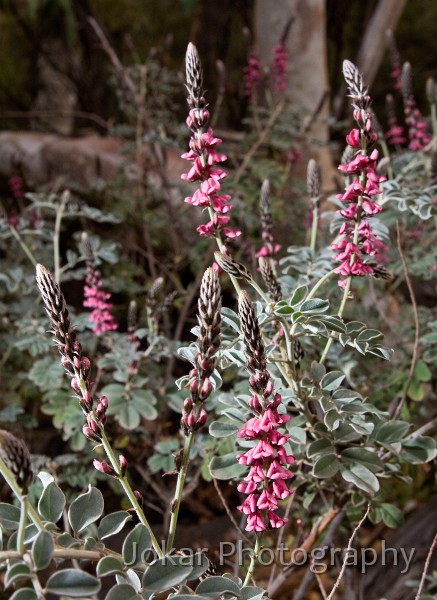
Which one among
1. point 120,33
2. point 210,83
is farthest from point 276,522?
point 120,33

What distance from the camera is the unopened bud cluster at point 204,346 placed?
743 mm

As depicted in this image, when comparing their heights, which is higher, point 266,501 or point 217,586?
point 266,501

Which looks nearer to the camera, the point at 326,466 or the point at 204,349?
the point at 204,349

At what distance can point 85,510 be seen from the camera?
0.88 meters

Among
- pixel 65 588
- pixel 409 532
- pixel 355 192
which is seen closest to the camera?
pixel 65 588

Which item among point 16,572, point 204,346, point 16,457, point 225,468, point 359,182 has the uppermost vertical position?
point 359,182

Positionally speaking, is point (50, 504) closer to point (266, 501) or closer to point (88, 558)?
point (88, 558)

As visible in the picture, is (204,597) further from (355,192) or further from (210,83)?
(210,83)

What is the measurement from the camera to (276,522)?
86cm

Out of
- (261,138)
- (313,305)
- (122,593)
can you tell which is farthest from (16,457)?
(261,138)

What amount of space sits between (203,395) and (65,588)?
10.3 inches

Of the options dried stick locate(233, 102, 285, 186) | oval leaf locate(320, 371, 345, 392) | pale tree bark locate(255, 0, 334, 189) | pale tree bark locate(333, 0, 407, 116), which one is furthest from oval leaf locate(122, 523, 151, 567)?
pale tree bark locate(333, 0, 407, 116)

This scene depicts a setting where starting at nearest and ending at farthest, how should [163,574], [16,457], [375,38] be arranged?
[16,457]
[163,574]
[375,38]

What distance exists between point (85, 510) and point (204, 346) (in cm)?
30
